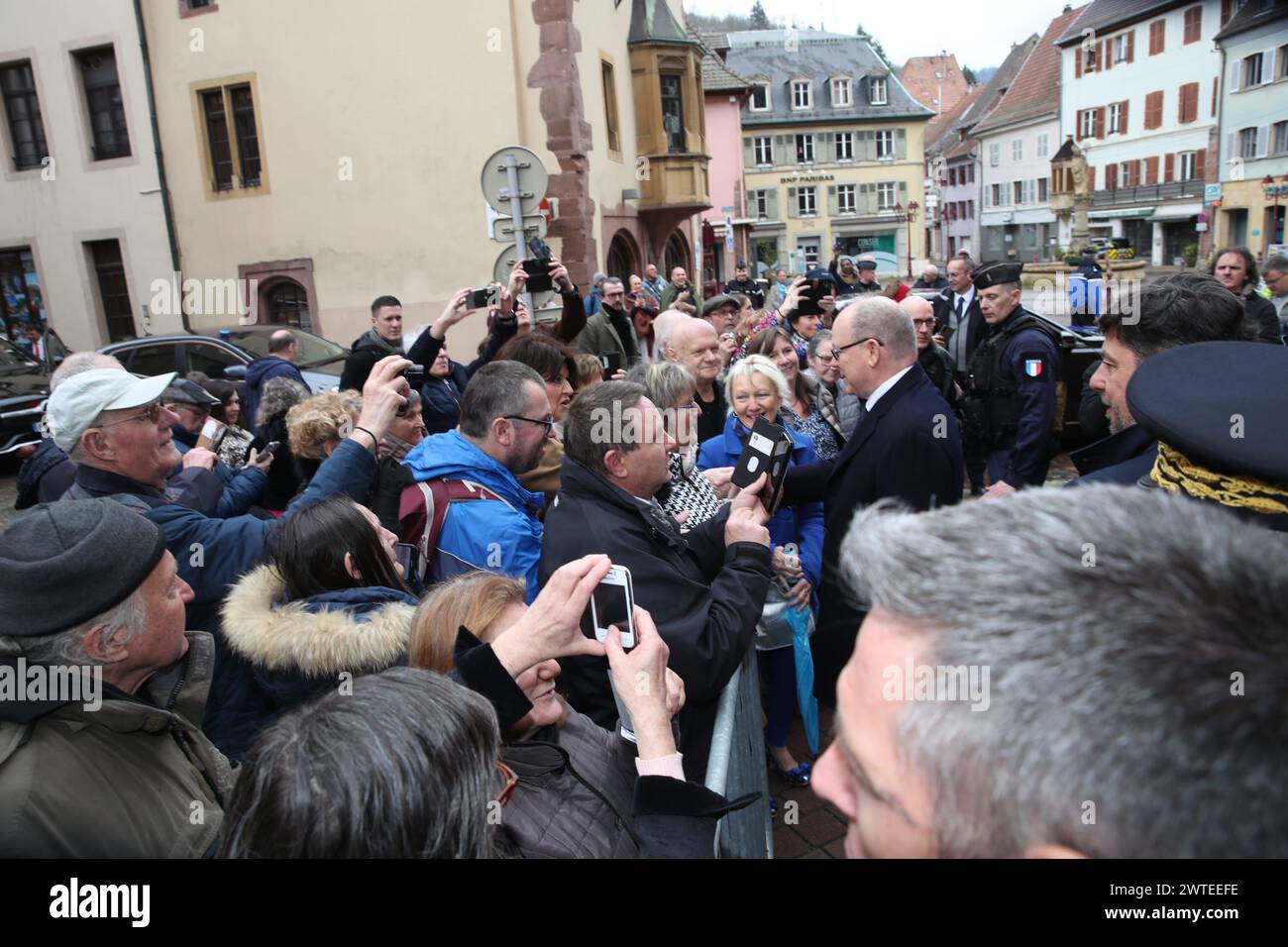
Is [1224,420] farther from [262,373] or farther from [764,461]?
[262,373]

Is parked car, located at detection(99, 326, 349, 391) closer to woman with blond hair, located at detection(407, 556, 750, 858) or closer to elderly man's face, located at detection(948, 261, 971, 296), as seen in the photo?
elderly man's face, located at detection(948, 261, 971, 296)

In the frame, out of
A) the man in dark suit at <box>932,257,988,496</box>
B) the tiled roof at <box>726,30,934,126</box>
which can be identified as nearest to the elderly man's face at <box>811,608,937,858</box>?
the man in dark suit at <box>932,257,988,496</box>

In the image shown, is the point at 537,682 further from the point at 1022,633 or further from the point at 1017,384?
the point at 1017,384

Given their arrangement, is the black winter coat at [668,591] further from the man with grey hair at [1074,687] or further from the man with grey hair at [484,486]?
the man with grey hair at [1074,687]

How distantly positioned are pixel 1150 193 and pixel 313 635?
178 feet

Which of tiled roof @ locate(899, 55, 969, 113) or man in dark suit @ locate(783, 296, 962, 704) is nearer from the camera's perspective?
man in dark suit @ locate(783, 296, 962, 704)

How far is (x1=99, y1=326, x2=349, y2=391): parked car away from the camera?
10828mm

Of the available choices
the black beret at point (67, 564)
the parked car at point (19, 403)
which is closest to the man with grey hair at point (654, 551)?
the black beret at point (67, 564)

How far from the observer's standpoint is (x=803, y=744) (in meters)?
4.45

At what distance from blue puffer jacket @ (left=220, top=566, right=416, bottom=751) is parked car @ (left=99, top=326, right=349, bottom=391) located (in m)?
8.79

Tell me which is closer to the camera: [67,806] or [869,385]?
[67,806]
